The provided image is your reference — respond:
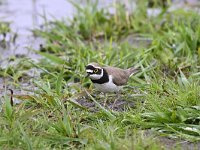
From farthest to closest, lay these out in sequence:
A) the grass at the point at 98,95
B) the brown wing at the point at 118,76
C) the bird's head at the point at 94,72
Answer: the brown wing at the point at 118,76
the bird's head at the point at 94,72
the grass at the point at 98,95

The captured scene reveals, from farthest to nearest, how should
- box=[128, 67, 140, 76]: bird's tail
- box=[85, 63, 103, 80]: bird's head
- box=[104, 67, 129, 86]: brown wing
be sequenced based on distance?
box=[128, 67, 140, 76]: bird's tail → box=[104, 67, 129, 86]: brown wing → box=[85, 63, 103, 80]: bird's head

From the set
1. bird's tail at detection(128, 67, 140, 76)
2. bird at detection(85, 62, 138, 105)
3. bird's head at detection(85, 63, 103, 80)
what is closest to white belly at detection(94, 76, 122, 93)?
bird at detection(85, 62, 138, 105)

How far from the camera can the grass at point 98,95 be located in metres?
5.96

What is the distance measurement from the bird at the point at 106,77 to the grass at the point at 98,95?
0.17 metres

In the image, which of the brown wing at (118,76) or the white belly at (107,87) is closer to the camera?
the white belly at (107,87)

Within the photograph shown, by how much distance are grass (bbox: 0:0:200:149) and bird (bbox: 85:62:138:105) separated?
173 mm

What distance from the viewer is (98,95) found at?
767 cm

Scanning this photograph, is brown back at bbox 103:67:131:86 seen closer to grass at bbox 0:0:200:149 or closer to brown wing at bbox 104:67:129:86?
brown wing at bbox 104:67:129:86

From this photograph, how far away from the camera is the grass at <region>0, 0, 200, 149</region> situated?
235 inches

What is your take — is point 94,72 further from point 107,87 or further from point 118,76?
point 118,76

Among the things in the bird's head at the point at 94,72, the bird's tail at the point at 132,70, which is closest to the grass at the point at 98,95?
the bird's tail at the point at 132,70

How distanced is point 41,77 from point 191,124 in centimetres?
273

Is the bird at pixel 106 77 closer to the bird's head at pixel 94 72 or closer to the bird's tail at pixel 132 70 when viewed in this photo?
the bird's head at pixel 94 72

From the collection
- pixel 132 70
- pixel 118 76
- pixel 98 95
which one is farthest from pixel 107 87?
pixel 132 70
